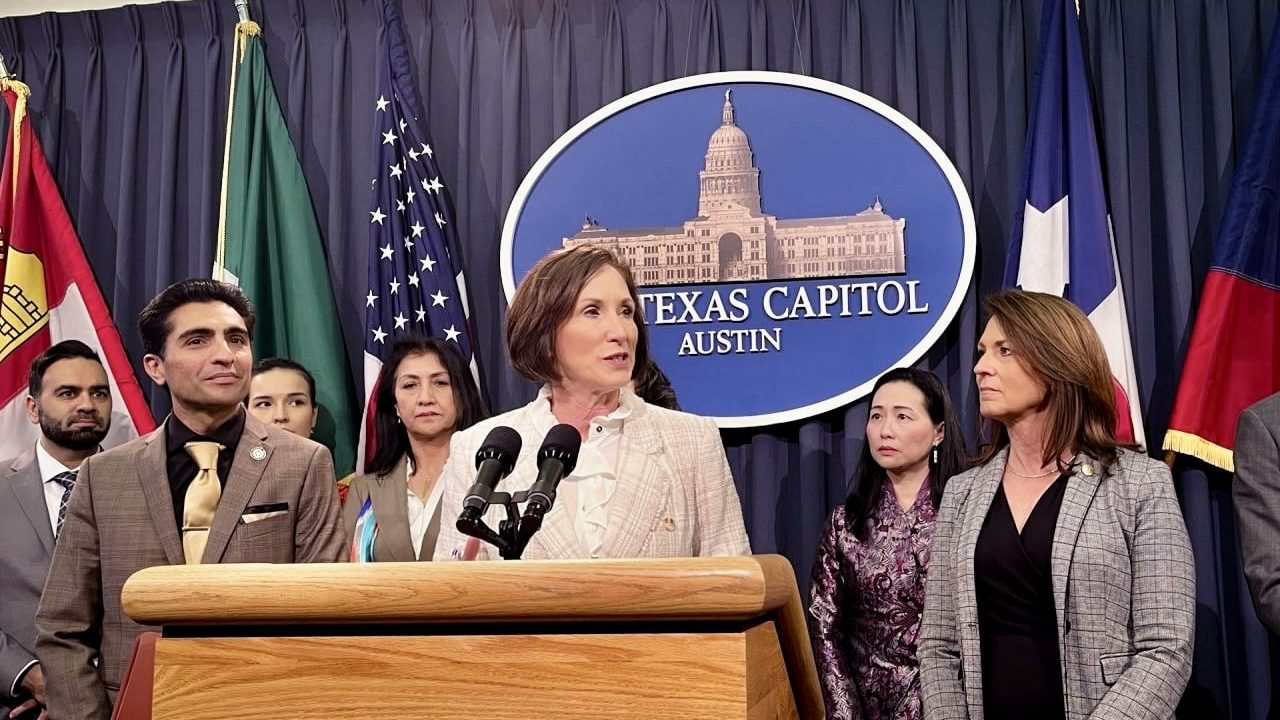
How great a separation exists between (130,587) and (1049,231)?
3199 mm

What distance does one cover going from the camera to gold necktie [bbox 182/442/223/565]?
2.73 m

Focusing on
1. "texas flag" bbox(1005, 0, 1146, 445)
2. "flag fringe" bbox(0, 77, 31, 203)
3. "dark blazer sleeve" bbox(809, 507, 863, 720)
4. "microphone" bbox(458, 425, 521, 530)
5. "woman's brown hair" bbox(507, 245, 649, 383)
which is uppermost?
"flag fringe" bbox(0, 77, 31, 203)

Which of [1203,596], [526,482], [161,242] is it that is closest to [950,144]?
[1203,596]

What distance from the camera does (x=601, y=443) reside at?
2348mm

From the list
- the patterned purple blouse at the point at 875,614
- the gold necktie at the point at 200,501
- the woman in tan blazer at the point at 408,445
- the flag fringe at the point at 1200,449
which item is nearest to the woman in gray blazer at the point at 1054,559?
the patterned purple blouse at the point at 875,614

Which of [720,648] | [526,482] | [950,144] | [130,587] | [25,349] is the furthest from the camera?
[25,349]

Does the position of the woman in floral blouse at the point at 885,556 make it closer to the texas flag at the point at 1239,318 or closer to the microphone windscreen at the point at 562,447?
the texas flag at the point at 1239,318

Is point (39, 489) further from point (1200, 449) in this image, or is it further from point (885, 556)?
point (1200, 449)

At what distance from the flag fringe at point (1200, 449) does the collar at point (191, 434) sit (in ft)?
8.55

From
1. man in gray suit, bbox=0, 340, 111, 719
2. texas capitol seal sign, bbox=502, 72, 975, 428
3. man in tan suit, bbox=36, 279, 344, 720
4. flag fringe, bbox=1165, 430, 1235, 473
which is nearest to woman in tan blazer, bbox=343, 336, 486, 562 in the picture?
texas capitol seal sign, bbox=502, 72, 975, 428

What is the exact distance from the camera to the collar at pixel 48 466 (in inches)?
155

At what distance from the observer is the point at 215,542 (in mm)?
2697

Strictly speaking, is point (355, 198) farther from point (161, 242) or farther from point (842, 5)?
point (842, 5)

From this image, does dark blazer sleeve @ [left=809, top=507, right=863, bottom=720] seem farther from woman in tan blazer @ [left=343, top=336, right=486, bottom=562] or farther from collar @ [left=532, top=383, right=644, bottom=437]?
collar @ [left=532, top=383, right=644, bottom=437]
